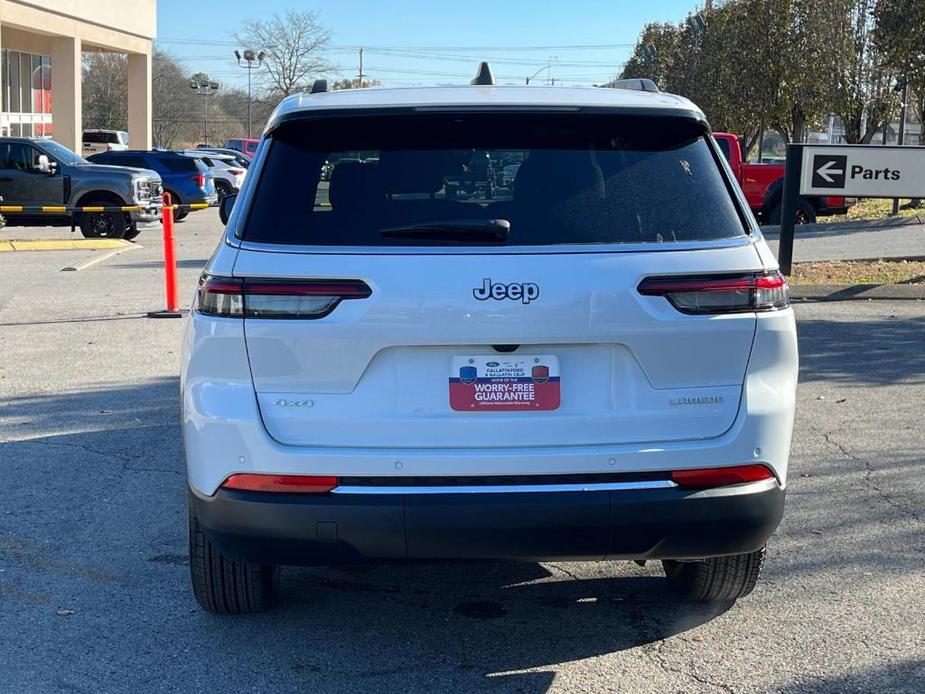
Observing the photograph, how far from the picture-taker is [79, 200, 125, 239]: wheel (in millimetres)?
22562

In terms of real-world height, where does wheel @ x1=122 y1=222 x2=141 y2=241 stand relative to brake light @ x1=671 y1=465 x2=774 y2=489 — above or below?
below

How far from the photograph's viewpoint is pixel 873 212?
26938 mm

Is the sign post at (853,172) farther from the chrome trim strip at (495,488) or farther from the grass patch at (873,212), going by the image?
the grass patch at (873,212)

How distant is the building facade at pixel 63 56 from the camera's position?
36006 mm

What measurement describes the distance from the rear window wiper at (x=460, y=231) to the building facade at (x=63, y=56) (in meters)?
32.5

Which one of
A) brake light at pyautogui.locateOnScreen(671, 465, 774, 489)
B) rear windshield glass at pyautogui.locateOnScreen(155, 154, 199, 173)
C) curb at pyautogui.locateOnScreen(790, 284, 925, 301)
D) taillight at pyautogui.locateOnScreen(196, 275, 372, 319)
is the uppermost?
rear windshield glass at pyautogui.locateOnScreen(155, 154, 199, 173)

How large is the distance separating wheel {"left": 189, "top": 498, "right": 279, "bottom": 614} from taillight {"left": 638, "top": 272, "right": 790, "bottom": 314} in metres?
1.74

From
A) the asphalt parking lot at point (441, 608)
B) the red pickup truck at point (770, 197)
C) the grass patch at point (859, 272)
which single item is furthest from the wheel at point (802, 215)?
the asphalt parking lot at point (441, 608)

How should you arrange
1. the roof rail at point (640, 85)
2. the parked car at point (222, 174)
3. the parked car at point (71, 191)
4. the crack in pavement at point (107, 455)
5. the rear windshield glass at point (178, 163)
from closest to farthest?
the roof rail at point (640, 85)
the crack in pavement at point (107, 455)
the parked car at point (71, 191)
the rear windshield glass at point (178, 163)
the parked car at point (222, 174)

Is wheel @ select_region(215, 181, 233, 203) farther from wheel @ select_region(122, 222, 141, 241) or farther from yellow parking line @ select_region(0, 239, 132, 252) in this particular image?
yellow parking line @ select_region(0, 239, 132, 252)

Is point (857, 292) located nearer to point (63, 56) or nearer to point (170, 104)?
point (63, 56)

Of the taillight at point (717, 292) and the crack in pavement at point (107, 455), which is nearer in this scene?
the taillight at point (717, 292)

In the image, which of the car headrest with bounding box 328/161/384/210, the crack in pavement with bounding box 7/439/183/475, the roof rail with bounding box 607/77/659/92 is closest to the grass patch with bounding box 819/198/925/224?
the crack in pavement with bounding box 7/439/183/475

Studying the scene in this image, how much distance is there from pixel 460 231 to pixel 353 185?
44cm
